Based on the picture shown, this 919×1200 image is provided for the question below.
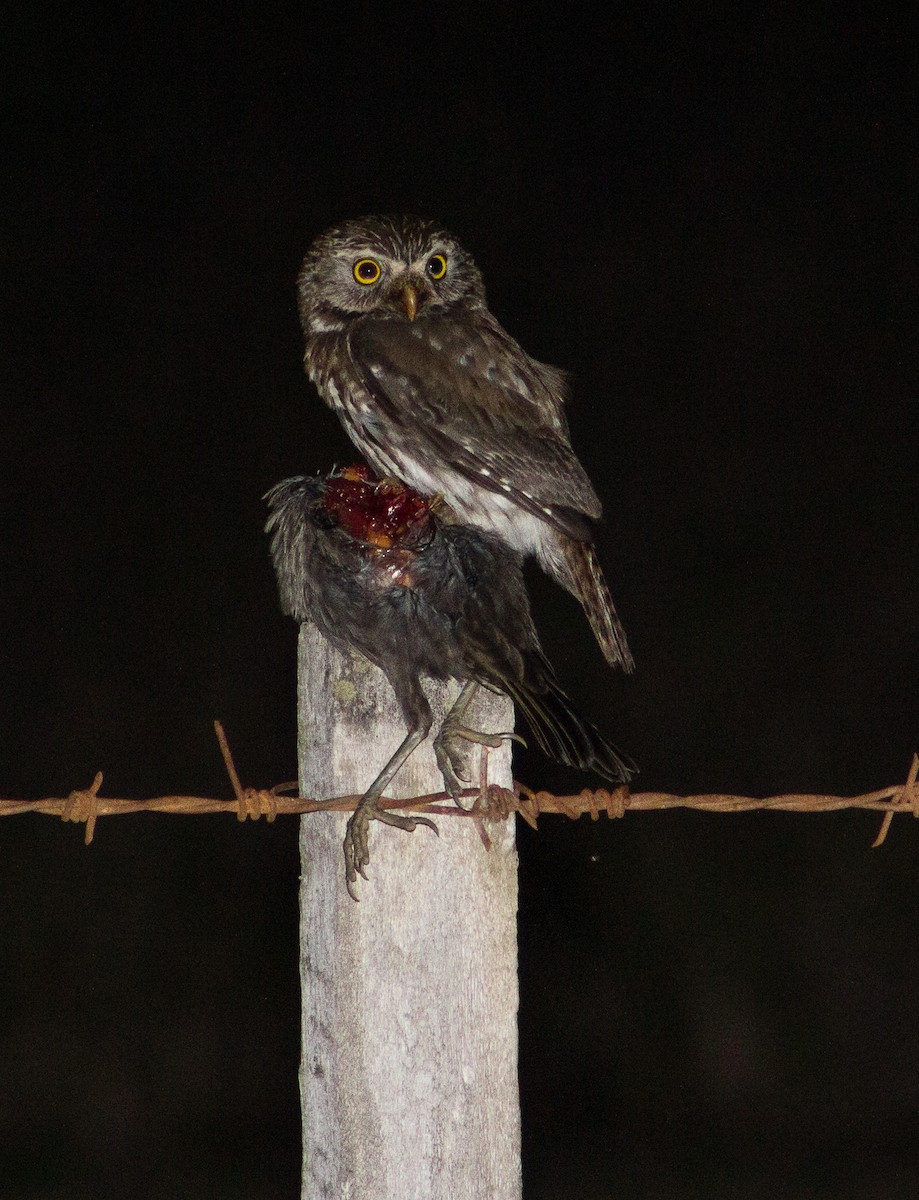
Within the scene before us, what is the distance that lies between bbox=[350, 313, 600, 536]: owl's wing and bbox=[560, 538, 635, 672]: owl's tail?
6cm

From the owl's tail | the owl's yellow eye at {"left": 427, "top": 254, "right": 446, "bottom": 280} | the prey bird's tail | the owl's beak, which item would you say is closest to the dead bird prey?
the prey bird's tail

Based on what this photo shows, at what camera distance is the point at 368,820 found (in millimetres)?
1410

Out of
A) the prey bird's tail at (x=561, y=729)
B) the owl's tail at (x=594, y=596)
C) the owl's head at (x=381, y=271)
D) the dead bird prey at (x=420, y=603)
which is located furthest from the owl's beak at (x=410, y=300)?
the prey bird's tail at (x=561, y=729)

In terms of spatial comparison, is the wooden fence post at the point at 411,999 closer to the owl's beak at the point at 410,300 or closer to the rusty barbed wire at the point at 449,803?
the rusty barbed wire at the point at 449,803

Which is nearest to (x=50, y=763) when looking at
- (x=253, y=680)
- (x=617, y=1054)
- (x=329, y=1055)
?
(x=253, y=680)

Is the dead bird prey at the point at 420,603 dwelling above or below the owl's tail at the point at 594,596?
below

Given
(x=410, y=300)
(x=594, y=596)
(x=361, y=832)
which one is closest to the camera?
(x=361, y=832)

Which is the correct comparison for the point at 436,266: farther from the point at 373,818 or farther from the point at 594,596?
the point at 373,818

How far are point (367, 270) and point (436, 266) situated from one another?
0.12 meters

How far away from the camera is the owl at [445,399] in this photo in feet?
7.22

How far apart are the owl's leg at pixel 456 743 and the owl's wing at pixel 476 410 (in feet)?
2.37

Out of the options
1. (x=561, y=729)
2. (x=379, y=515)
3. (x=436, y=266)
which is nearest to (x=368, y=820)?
(x=561, y=729)

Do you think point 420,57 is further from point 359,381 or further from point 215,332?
point 359,381

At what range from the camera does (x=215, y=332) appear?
15.2 ft
